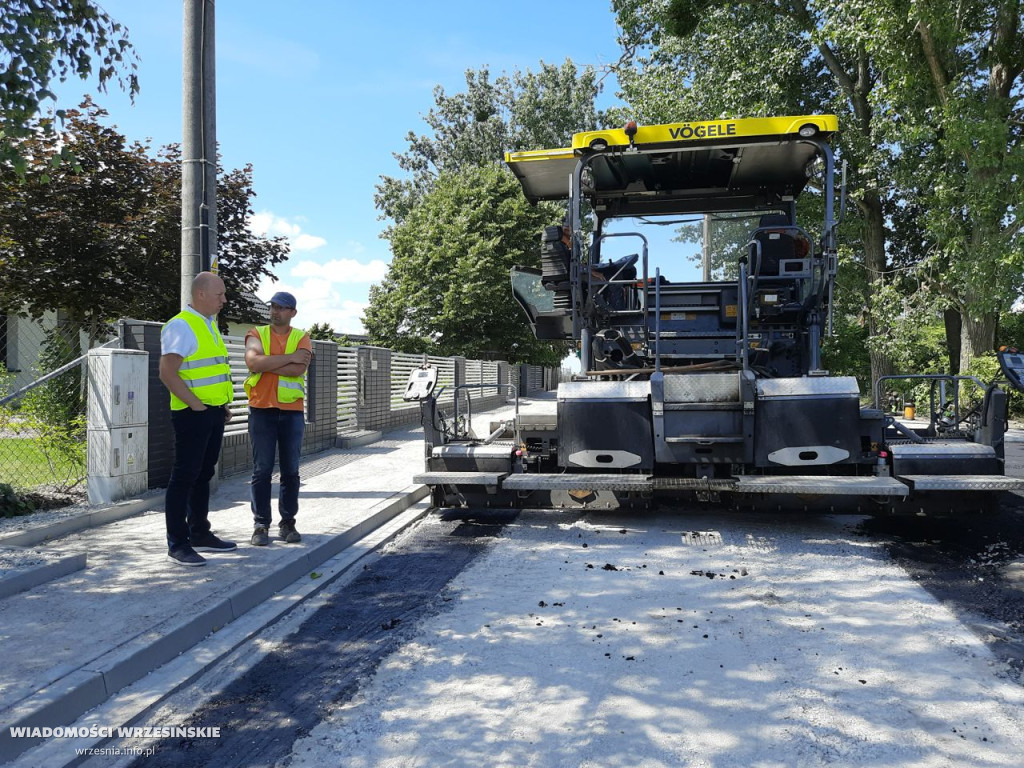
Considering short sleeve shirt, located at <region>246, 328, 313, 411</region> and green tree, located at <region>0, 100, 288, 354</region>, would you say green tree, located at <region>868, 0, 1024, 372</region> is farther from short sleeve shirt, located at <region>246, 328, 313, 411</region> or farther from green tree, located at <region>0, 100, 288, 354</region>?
green tree, located at <region>0, 100, 288, 354</region>

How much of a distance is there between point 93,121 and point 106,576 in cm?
1357

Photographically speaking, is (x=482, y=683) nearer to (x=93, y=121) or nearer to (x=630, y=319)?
(x=630, y=319)

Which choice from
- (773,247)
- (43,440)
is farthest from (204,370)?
(773,247)

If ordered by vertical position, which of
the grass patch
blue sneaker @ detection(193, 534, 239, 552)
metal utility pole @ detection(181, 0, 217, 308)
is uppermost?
metal utility pole @ detection(181, 0, 217, 308)

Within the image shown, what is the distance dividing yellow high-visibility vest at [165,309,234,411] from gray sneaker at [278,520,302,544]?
107cm

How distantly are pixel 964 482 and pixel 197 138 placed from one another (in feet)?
23.4

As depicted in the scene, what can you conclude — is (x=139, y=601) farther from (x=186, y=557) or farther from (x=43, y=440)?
(x=43, y=440)

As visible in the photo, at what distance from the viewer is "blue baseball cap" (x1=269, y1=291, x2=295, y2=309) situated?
233 inches

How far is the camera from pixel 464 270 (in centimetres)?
3244

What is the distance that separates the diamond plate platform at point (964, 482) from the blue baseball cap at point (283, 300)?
482cm

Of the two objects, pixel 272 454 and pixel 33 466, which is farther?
pixel 33 466

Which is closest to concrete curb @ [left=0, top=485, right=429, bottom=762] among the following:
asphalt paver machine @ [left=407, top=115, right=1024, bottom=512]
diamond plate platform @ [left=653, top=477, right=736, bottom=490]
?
asphalt paver machine @ [left=407, top=115, right=1024, bottom=512]

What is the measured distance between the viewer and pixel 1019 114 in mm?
17188

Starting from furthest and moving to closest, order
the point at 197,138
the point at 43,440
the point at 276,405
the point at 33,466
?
1. the point at 33,466
2. the point at 43,440
3. the point at 197,138
4. the point at 276,405
